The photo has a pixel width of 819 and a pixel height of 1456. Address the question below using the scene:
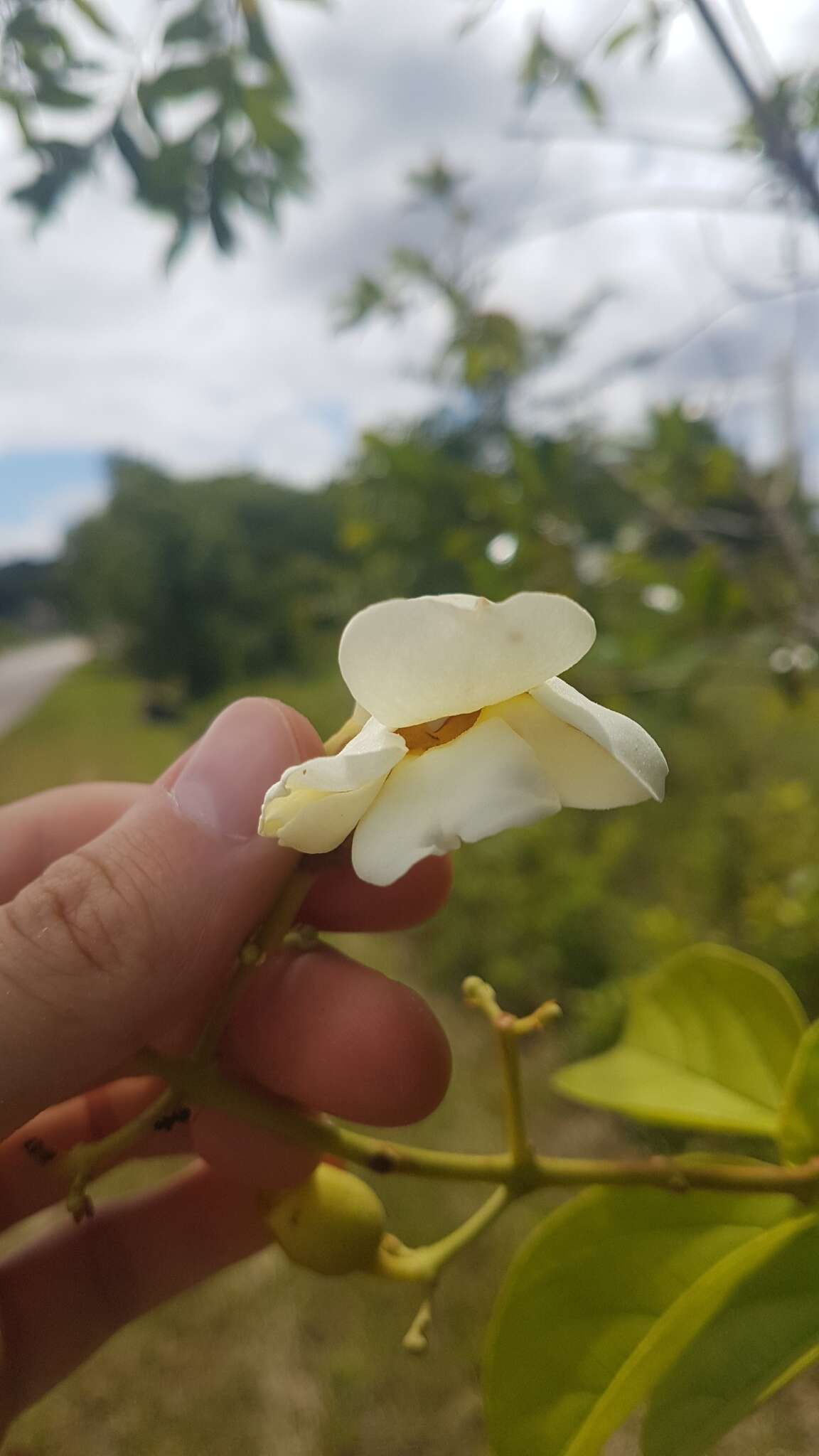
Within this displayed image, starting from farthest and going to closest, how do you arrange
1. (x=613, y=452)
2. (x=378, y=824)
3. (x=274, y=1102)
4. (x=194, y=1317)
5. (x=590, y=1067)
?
(x=613, y=452), (x=194, y=1317), (x=590, y=1067), (x=274, y=1102), (x=378, y=824)

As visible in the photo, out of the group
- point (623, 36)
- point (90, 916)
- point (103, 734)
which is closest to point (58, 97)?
point (623, 36)

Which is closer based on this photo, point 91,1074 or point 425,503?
point 91,1074

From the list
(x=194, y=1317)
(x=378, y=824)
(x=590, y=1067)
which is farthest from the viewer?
(x=194, y=1317)

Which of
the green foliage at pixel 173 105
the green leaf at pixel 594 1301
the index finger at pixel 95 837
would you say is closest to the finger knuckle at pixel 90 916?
the index finger at pixel 95 837

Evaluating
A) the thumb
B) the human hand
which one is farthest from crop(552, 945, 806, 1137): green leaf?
the thumb

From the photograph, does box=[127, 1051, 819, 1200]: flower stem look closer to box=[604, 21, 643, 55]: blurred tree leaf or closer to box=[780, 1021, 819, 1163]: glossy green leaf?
box=[780, 1021, 819, 1163]: glossy green leaf

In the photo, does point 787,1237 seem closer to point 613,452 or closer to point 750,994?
point 750,994

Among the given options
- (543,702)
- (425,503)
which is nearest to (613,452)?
(425,503)

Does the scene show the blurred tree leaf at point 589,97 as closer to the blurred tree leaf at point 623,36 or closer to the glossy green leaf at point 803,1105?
the blurred tree leaf at point 623,36
